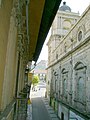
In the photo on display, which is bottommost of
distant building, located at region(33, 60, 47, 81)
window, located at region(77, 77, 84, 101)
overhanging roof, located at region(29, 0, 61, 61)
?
window, located at region(77, 77, 84, 101)

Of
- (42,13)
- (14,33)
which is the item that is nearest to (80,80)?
(42,13)

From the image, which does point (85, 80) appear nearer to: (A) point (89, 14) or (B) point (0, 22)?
(A) point (89, 14)

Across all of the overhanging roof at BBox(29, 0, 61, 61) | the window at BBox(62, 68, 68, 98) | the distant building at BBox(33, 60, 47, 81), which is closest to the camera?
the overhanging roof at BBox(29, 0, 61, 61)

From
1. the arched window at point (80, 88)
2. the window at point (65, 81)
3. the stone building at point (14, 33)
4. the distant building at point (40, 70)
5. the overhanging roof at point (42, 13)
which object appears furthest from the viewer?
the distant building at point (40, 70)

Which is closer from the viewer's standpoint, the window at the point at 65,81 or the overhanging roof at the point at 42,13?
the overhanging roof at the point at 42,13

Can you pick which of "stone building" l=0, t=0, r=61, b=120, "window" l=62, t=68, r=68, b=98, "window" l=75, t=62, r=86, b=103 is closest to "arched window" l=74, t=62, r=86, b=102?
"window" l=75, t=62, r=86, b=103

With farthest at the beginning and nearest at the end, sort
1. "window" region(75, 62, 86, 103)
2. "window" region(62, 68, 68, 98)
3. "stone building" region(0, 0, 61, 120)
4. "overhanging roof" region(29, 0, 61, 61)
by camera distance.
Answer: "window" region(62, 68, 68, 98), "window" region(75, 62, 86, 103), "overhanging roof" region(29, 0, 61, 61), "stone building" region(0, 0, 61, 120)

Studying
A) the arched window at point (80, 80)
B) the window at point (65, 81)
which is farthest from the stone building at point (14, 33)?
the window at point (65, 81)

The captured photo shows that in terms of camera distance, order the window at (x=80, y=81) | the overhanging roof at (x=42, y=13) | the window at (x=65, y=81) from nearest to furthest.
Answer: the overhanging roof at (x=42, y=13) → the window at (x=80, y=81) → the window at (x=65, y=81)

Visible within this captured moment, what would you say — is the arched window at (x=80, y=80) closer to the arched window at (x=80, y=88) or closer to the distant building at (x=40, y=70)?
the arched window at (x=80, y=88)

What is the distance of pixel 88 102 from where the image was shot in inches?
536

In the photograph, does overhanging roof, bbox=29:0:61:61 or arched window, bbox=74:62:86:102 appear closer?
overhanging roof, bbox=29:0:61:61

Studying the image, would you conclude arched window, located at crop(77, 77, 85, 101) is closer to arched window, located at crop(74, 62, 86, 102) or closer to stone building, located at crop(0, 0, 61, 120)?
arched window, located at crop(74, 62, 86, 102)

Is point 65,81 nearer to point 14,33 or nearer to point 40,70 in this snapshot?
point 14,33
